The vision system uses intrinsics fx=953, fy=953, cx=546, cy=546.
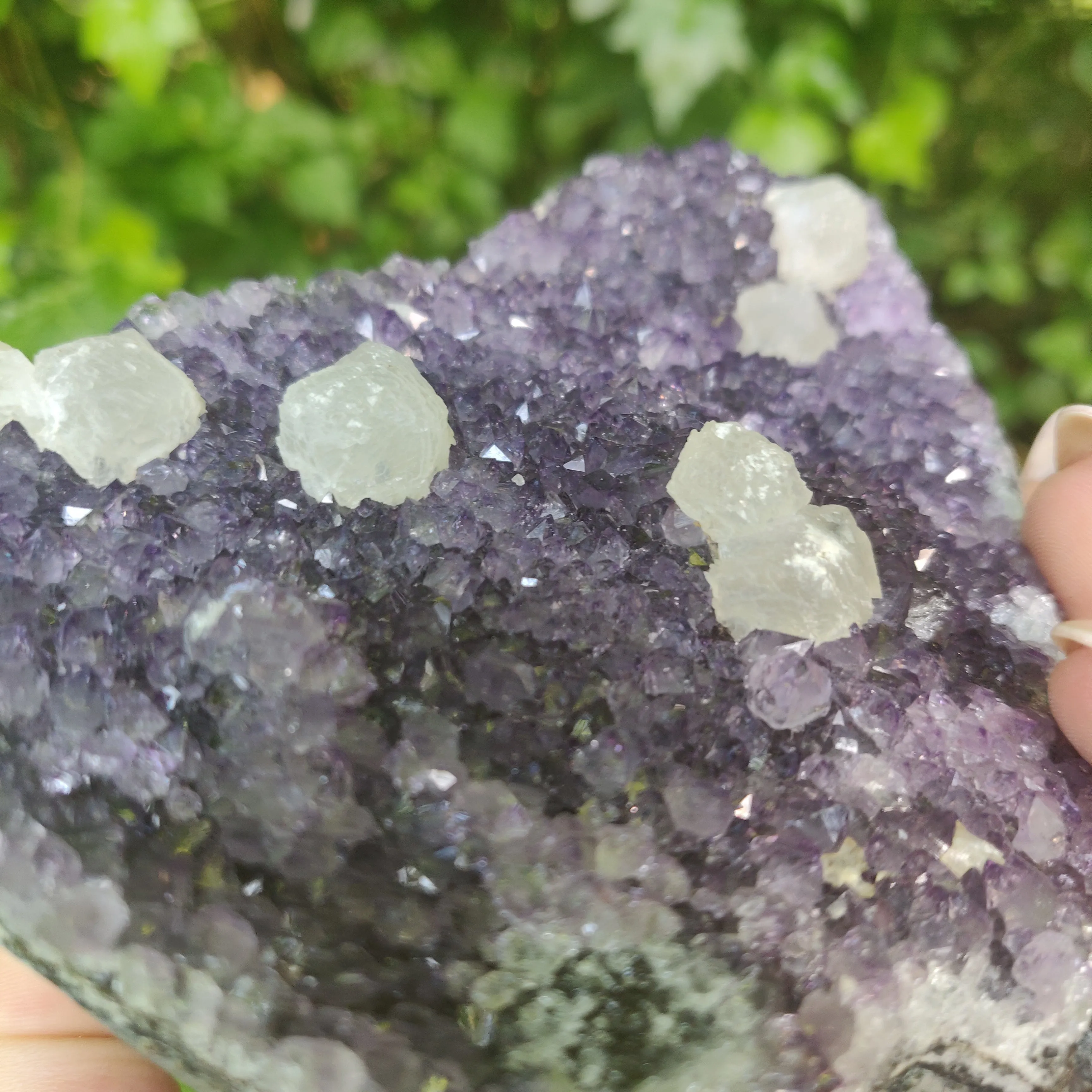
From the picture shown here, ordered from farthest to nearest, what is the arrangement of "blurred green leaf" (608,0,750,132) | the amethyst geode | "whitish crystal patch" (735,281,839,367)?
1. "blurred green leaf" (608,0,750,132)
2. "whitish crystal patch" (735,281,839,367)
3. the amethyst geode

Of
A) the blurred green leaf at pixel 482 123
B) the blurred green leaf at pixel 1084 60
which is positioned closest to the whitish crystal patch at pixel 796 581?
the blurred green leaf at pixel 482 123

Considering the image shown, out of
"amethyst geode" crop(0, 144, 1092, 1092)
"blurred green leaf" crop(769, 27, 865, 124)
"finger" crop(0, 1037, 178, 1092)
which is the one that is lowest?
"finger" crop(0, 1037, 178, 1092)

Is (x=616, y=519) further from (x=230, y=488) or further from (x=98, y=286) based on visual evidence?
(x=98, y=286)

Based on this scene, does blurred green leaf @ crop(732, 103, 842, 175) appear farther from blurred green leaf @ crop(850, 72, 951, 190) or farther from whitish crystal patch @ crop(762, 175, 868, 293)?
whitish crystal patch @ crop(762, 175, 868, 293)

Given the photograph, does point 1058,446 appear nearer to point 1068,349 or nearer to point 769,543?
point 769,543

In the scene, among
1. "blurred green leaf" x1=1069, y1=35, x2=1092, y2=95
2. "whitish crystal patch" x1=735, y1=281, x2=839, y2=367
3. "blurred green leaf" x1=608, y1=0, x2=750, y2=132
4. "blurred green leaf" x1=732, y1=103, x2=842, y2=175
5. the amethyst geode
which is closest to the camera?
the amethyst geode

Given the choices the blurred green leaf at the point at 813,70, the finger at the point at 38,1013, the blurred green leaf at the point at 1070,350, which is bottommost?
the finger at the point at 38,1013

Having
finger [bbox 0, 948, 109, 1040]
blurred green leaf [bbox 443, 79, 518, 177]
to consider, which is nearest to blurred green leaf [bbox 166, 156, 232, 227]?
blurred green leaf [bbox 443, 79, 518, 177]

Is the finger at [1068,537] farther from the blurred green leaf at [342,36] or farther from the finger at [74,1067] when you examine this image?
the blurred green leaf at [342,36]
